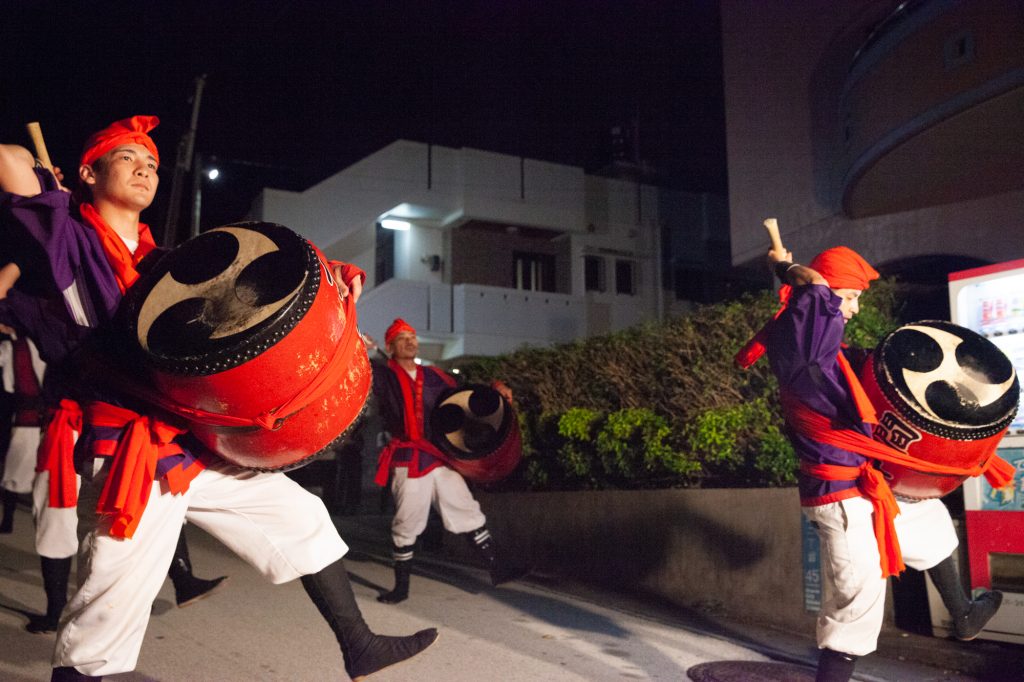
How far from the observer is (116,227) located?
2.88 m

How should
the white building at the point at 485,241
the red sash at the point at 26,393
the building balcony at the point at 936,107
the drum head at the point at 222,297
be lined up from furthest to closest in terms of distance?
the white building at the point at 485,241 < the building balcony at the point at 936,107 < the red sash at the point at 26,393 < the drum head at the point at 222,297

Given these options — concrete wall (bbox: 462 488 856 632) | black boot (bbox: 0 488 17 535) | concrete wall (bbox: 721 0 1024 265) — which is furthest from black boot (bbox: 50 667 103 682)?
concrete wall (bbox: 721 0 1024 265)

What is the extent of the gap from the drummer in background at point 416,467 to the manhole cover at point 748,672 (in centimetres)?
213

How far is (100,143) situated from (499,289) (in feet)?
64.0

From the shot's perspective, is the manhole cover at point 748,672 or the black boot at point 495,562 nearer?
the manhole cover at point 748,672

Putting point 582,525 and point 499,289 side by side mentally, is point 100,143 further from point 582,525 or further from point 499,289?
point 499,289

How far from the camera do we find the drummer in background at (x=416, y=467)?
5961 millimetres

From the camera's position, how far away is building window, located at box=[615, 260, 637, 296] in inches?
968

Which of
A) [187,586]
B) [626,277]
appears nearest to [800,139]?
[187,586]

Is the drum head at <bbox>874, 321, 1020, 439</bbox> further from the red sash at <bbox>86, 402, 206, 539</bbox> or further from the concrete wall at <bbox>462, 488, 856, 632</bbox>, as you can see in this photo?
the red sash at <bbox>86, 402, 206, 539</bbox>

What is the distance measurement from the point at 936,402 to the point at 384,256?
68.5ft

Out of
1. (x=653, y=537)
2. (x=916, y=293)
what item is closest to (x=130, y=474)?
(x=653, y=537)

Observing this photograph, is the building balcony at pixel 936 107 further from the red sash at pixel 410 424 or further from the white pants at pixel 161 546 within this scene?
the white pants at pixel 161 546

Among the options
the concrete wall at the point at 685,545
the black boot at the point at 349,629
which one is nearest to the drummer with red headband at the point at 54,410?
the black boot at the point at 349,629
